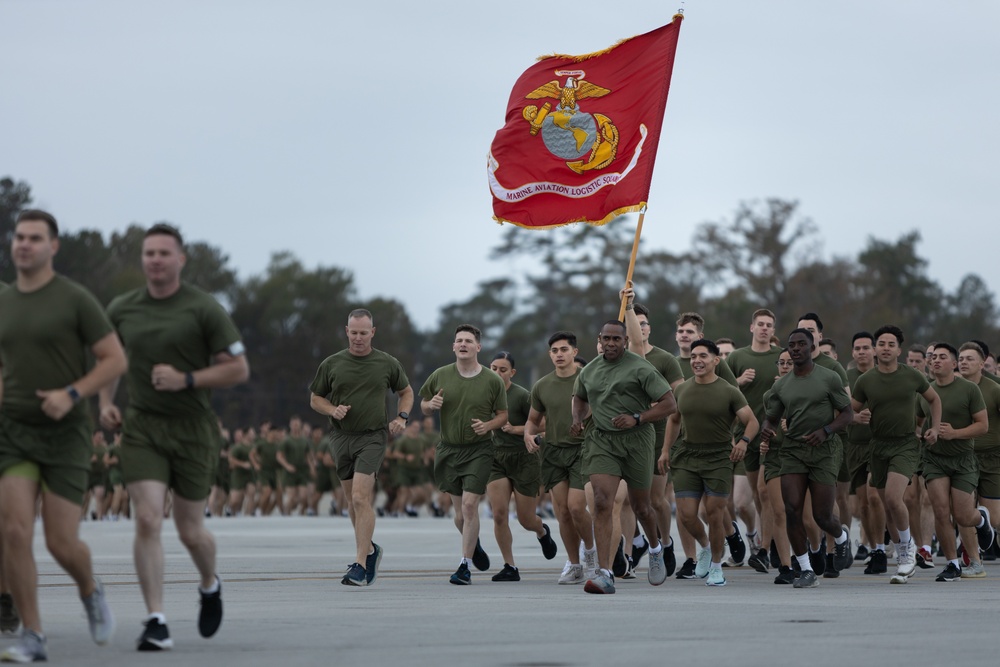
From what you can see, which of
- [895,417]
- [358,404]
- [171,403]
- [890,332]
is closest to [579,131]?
A: [890,332]

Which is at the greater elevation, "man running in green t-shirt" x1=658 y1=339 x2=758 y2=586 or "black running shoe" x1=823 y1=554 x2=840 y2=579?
A: "man running in green t-shirt" x1=658 y1=339 x2=758 y2=586

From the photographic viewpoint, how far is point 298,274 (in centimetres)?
9594

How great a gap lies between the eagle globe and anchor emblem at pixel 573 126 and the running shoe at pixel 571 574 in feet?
14.6

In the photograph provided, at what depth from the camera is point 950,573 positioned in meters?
15.2

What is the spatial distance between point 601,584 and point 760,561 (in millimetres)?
4301

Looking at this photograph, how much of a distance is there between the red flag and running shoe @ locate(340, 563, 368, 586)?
473 cm

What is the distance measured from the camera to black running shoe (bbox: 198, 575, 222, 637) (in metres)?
8.71

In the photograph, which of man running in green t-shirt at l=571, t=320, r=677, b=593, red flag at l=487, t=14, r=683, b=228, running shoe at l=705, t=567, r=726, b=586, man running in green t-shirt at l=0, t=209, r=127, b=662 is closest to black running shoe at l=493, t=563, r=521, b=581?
running shoe at l=705, t=567, r=726, b=586

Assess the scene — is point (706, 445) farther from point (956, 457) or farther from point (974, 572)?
point (974, 572)

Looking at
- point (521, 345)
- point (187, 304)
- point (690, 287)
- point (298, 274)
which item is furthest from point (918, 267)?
point (187, 304)

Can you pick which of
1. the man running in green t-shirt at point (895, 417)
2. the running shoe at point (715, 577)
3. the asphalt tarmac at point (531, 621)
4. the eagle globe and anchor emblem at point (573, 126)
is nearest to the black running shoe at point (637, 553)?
the asphalt tarmac at point (531, 621)

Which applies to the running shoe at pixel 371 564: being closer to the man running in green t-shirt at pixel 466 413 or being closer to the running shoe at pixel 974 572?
the man running in green t-shirt at pixel 466 413

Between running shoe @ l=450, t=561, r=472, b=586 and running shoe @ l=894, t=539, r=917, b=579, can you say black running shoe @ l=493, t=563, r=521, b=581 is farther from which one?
running shoe @ l=894, t=539, r=917, b=579

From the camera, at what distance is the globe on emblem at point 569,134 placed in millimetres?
16859
